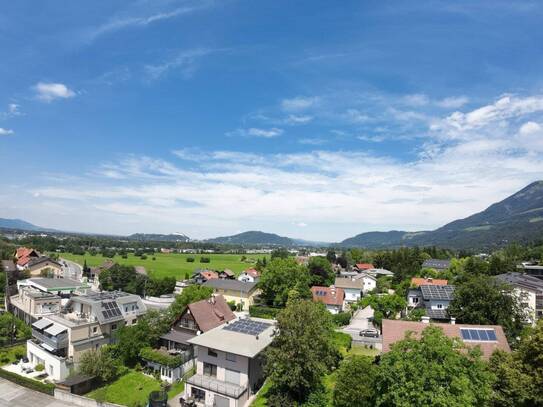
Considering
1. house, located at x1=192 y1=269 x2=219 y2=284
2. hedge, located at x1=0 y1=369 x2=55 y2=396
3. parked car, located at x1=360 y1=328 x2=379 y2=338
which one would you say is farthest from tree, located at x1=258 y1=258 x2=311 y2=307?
hedge, located at x1=0 y1=369 x2=55 y2=396

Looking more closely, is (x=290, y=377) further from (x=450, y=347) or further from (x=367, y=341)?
(x=367, y=341)

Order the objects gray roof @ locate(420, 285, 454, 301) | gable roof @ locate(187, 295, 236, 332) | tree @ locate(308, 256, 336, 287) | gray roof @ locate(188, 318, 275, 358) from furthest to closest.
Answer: tree @ locate(308, 256, 336, 287), gray roof @ locate(420, 285, 454, 301), gable roof @ locate(187, 295, 236, 332), gray roof @ locate(188, 318, 275, 358)

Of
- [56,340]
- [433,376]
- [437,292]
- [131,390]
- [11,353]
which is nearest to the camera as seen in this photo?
[433,376]

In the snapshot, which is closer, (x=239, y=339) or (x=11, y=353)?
(x=239, y=339)

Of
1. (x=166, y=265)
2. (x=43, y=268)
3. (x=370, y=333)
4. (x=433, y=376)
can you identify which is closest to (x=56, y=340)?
(x=433, y=376)

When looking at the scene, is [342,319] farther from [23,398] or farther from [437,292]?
[23,398]

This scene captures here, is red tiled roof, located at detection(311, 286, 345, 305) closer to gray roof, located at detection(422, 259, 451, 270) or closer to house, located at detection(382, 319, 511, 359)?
house, located at detection(382, 319, 511, 359)

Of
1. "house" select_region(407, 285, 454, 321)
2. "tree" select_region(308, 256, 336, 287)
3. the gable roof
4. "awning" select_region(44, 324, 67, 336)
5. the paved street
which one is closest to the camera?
the paved street
